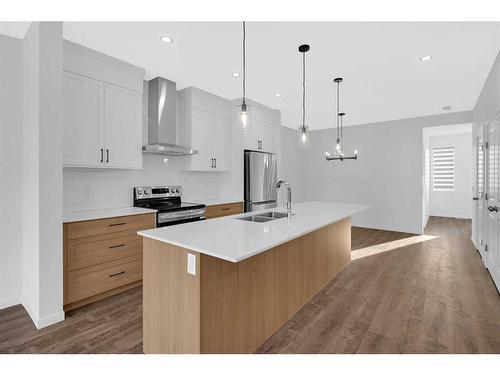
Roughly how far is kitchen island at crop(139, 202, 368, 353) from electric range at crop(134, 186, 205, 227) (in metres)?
1.19

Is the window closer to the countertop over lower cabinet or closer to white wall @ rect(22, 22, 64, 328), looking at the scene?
the countertop over lower cabinet

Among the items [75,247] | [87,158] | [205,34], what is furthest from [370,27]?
[75,247]

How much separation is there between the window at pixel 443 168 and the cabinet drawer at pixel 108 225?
9.05 metres

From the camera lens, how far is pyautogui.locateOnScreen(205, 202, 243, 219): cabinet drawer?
12.6 feet

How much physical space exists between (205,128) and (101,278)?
2571 millimetres

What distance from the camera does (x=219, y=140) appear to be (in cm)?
439

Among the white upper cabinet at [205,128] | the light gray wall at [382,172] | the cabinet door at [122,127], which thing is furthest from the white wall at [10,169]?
the light gray wall at [382,172]

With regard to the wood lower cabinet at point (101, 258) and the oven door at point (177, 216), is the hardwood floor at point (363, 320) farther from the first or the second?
the oven door at point (177, 216)

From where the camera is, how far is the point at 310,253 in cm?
259

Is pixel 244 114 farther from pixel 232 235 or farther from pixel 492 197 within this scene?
pixel 492 197

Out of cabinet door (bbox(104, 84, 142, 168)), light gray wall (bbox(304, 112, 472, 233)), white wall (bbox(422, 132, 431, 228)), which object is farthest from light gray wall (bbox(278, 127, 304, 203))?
cabinet door (bbox(104, 84, 142, 168))

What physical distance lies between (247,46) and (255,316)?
256 cm
